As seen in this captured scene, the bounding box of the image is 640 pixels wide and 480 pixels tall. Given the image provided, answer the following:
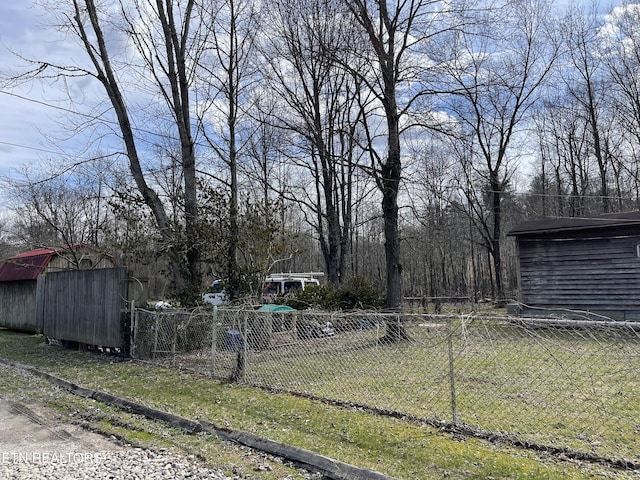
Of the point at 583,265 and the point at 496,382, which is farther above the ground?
the point at 583,265

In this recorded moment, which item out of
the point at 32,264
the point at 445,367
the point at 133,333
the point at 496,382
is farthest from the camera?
the point at 32,264

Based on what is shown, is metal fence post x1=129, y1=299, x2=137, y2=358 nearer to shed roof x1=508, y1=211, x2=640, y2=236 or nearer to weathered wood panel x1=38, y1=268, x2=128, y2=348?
weathered wood panel x1=38, y1=268, x2=128, y2=348

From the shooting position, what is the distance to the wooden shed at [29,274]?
17.9m

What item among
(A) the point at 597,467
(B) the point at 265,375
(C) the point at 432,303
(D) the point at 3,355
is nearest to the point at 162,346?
(B) the point at 265,375

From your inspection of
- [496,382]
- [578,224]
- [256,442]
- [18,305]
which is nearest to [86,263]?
[18,305]

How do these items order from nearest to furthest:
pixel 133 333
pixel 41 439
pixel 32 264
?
pixel 41 439, pixel 133 333, pixel 32 264

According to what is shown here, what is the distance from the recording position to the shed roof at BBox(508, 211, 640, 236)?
14391mm

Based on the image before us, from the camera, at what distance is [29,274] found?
18094 mm

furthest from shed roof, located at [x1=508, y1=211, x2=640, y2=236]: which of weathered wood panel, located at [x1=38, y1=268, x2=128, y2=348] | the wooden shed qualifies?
the wooden shed

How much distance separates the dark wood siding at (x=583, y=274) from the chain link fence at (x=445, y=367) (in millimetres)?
6275

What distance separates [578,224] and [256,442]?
46.8 feet

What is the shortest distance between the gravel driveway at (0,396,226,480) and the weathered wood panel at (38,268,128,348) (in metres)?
5.42

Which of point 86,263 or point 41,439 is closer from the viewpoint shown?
point 41,439

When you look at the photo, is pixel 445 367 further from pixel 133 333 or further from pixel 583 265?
pixel 583 265
